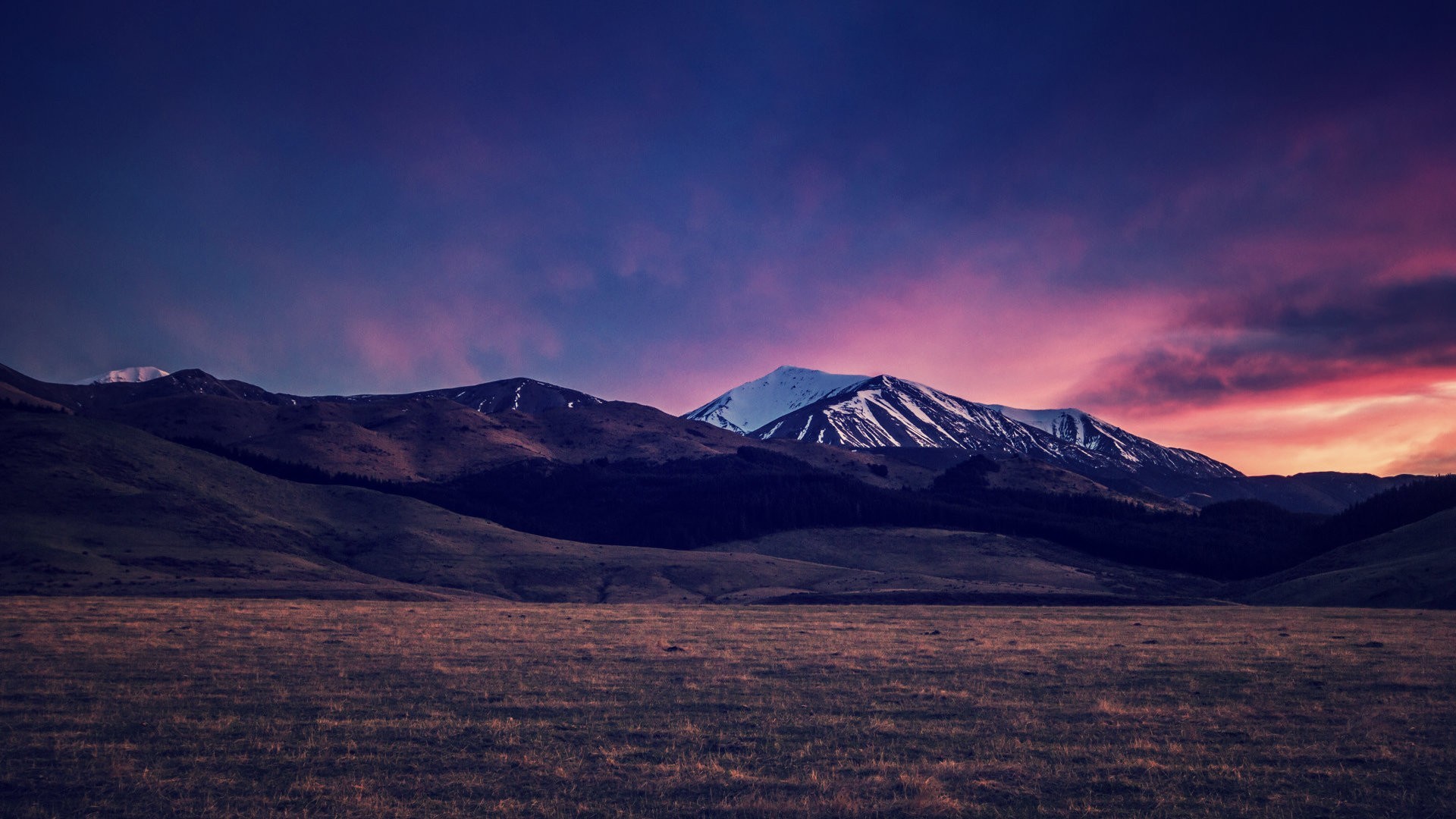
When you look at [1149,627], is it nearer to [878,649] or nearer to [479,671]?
[878,649]

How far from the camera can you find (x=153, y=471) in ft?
388

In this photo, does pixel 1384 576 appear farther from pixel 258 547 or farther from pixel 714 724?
pixel 258 547

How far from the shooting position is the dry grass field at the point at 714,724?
13914 mm

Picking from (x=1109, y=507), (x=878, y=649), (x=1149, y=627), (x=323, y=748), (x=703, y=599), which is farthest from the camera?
(x=1109, y=507)

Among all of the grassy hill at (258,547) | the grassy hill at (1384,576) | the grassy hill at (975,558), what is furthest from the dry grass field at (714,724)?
the grassy hill at (975,558)

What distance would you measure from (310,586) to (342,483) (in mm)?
112590

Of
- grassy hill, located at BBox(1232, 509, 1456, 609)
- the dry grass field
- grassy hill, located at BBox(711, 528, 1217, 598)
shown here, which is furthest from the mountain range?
the dry grass field

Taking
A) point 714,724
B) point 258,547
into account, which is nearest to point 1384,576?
point 714,724

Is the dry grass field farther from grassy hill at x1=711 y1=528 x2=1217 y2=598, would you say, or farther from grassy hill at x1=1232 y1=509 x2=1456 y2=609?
grassy hill at x1=711 y1=528 x2=1217 y2=598

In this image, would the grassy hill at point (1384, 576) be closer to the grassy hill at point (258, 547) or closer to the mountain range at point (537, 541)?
the mountain range at point (537, 541)

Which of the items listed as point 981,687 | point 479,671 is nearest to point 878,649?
point 981,687

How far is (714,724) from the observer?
1967cm

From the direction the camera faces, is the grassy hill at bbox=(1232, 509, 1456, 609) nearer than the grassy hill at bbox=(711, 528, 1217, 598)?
Yes

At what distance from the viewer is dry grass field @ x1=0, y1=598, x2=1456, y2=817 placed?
13914 millimetres
